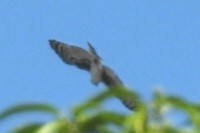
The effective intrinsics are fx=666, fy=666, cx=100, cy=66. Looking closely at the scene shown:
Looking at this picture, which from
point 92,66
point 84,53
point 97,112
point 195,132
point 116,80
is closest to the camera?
point 195,132

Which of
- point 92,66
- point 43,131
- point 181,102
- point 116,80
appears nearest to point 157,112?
point 181,102

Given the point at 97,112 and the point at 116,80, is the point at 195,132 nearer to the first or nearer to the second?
the point at 97,112

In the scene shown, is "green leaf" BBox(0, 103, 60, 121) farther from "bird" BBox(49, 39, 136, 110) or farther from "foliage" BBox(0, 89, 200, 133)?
"bird" BBox(49, 39, 136, 110)

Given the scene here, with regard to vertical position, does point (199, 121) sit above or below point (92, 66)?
below

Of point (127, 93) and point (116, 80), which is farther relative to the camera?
point (116, 80)

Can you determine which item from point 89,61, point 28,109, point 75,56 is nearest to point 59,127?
point 28,109

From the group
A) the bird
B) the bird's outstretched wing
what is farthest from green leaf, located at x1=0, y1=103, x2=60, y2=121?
the bird's outstretched wing

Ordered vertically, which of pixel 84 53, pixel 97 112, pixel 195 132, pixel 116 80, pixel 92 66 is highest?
pixel 84 53

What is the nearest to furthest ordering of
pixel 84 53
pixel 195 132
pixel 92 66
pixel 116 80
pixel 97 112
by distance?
pixel 195 132, pixel 97 112, pixel 116 80, pixel 92 66, pixel 84 53
